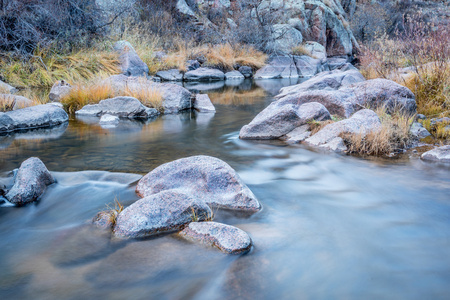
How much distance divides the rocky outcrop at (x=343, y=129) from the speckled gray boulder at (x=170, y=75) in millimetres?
11663

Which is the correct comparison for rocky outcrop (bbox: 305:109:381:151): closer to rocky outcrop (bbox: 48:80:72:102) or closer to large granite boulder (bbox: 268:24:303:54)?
rocky outcrop (bbox: 48:80:72:102)

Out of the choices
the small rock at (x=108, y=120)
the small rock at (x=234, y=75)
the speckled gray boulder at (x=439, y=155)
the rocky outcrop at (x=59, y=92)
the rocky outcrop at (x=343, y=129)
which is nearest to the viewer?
the speckled gray boulder at (x=439, y=155)

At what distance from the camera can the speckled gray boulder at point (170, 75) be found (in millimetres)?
16527

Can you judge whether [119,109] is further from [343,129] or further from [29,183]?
[343,129]

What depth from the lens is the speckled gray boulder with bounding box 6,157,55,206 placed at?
3.61m

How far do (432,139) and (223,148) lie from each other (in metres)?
3.47

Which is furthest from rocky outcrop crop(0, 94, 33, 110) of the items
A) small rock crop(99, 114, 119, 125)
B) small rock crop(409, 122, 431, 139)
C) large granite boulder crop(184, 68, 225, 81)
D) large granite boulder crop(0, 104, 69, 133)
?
large granite boulder crop(184, 68, 225, 81)

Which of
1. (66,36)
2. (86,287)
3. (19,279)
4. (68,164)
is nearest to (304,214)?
(86,287)

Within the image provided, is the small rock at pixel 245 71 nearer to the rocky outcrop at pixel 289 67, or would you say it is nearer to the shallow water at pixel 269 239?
the rocky outcrop at pixel 289 67

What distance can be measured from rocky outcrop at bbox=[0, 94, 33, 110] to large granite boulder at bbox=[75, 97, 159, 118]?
1.17 m

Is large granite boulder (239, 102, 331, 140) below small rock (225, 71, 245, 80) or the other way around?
the other way around

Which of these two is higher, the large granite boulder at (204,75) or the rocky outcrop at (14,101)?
the rocky outcrop at (14,101)

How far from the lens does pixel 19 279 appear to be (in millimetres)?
2445

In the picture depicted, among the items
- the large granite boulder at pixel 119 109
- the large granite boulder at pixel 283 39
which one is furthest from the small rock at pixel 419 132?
the large granite boulder at pixel 283 39
